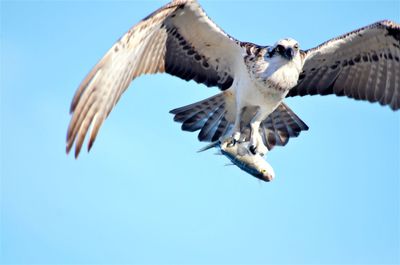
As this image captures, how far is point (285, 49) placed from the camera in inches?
492

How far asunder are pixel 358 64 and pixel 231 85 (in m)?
1.76

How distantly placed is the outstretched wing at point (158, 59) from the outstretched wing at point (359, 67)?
1132 millimetres

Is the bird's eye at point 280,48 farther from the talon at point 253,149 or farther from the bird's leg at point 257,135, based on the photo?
the talon at point 253,149

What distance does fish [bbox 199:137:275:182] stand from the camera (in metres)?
12.1

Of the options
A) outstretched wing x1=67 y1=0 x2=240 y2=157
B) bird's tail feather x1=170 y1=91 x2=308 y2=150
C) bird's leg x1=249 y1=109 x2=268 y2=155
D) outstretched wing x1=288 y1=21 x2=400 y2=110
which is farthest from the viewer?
bird's tail feather x1=170 y1=91 x2=308 y2=150

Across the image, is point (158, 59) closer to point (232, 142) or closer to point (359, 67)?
point (232, 142)

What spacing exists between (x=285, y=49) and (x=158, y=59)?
5.45 ft

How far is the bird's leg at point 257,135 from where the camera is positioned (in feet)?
42.2

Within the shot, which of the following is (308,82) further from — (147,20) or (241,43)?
(147,20)

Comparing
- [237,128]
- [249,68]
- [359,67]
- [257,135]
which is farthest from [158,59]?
[359,67]

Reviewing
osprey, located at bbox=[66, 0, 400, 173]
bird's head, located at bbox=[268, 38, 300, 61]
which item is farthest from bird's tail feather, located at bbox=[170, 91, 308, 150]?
bird's head, located at bbox=[268, 38, 300, 61]

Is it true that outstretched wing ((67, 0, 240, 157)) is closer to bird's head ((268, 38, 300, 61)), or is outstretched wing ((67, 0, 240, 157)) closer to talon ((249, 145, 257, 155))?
bird's head ((268, 38, 300, 61))

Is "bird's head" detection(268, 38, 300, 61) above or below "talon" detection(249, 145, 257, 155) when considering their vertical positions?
above

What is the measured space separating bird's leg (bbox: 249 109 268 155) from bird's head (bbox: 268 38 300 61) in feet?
2.68
